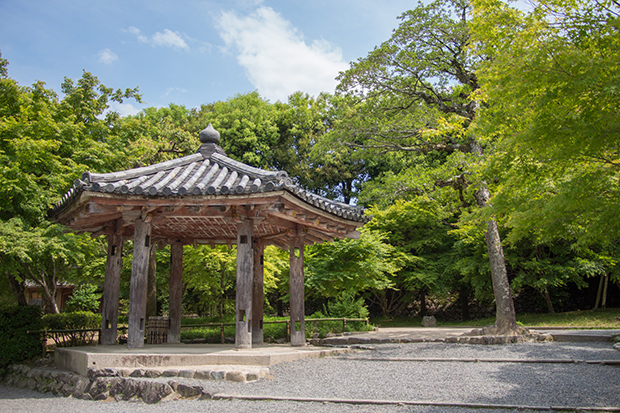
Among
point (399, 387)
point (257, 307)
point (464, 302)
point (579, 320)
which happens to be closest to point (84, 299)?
point (257, 307)

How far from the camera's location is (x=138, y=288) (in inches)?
294

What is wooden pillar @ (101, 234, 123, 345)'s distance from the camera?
8.84 metres

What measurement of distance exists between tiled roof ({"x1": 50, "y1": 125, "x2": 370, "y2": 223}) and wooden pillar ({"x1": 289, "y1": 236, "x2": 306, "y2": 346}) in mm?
1578

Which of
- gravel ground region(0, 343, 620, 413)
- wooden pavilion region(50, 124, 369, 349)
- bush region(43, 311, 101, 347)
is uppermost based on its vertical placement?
wooden pavilion region(50, 124, 369, 349)

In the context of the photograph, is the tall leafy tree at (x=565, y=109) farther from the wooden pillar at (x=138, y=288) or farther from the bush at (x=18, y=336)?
the bush at (x=18, y=336)

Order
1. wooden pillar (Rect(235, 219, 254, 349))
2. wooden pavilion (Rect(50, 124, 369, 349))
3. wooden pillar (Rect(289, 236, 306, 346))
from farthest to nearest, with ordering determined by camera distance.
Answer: wooden pillar (Rect(289, 236, 306, 346)) < wooden pillar (Rect(235, 219, 254, 349)) < wooden pavilion (Rect(50, 124, 369, 349))

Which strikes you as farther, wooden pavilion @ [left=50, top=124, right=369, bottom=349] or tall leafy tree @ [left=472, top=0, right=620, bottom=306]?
wooden pavilion @ [left=50, top=124, right=369, bottom=349]

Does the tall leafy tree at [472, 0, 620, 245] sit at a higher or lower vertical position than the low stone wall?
higher

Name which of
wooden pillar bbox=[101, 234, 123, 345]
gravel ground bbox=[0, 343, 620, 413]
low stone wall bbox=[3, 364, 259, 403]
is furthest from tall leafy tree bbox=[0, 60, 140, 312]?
low stone wall bbox=[3, 364, 259, 403]

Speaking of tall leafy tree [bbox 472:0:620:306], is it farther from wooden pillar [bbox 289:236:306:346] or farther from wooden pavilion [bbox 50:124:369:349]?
wooden pillar [bbox 289:236:306:346]

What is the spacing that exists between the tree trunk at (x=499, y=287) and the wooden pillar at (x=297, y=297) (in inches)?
261

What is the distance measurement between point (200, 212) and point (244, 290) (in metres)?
1.62

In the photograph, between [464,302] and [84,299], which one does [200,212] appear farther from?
[464,302]

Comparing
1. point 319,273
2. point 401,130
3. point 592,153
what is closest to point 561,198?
point 592,153
